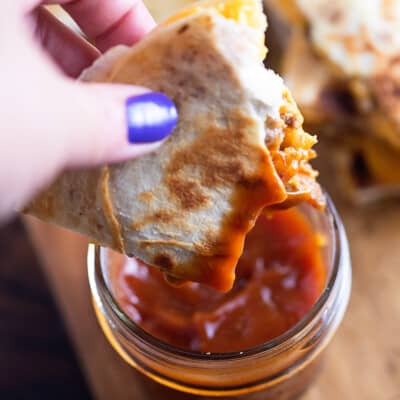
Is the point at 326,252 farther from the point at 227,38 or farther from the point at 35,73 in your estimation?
the point at 35,73

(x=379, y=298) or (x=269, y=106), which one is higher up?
(x=269, y=106)

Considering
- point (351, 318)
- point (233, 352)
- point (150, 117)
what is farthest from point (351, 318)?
point (150, 117)

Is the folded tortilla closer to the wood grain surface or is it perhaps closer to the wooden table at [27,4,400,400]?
the wooden table at [27,4,400,400]

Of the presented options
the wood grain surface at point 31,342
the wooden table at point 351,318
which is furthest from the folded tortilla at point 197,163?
the wood grain surface at point 31,342

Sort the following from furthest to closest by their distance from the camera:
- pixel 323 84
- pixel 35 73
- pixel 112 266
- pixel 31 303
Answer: pixel 31 303, pixel 323 84, pixel 112 266, pixel 35 73

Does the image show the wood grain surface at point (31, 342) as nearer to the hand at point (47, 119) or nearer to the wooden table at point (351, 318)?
the wooden table at point (351, 318)

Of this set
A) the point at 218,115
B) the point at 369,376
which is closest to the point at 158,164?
the point at 218,115
